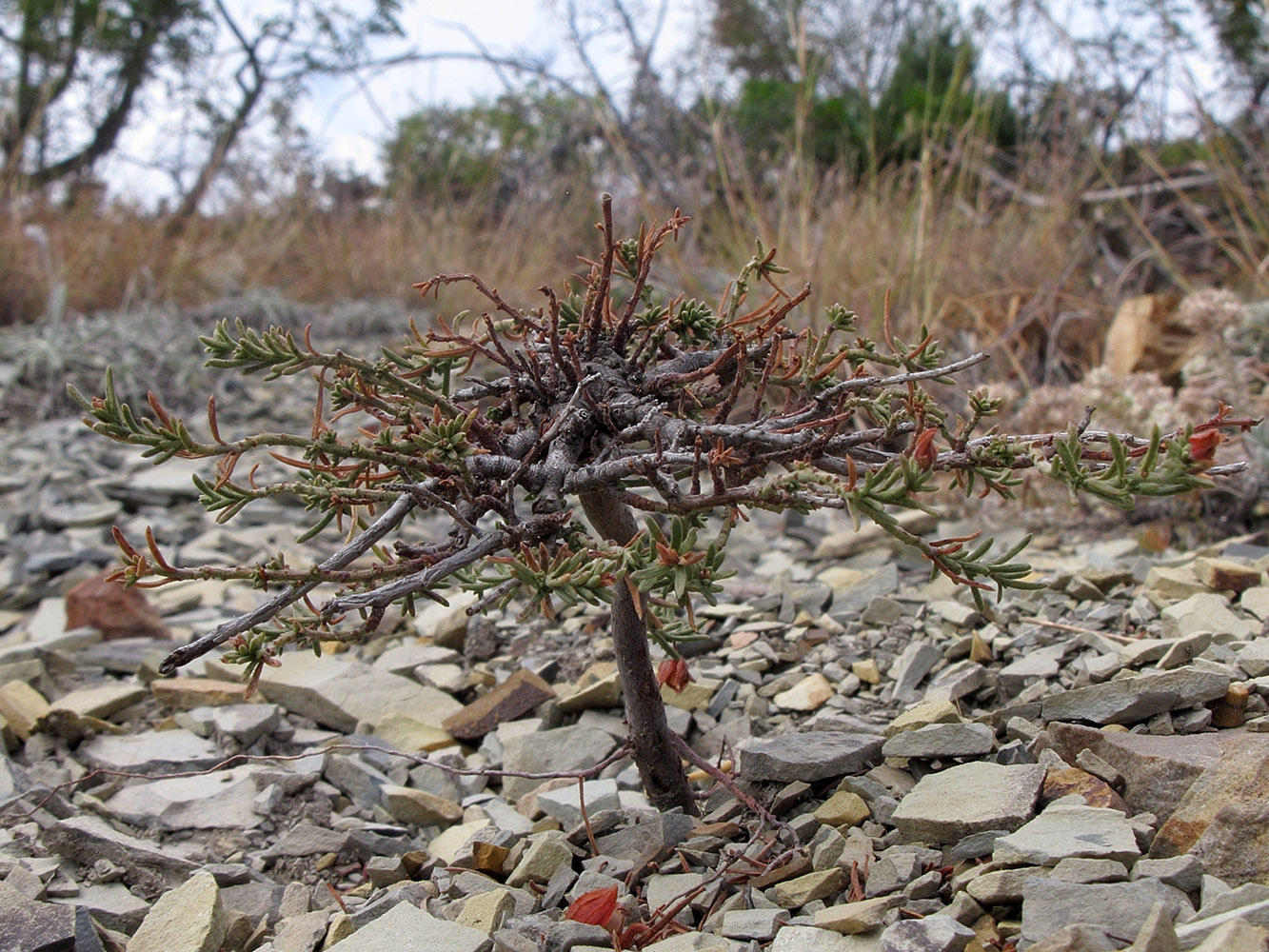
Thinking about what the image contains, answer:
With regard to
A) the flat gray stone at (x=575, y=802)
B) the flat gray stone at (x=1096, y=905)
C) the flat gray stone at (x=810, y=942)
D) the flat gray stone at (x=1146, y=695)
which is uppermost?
the flat gray stone at (x=1146, y=695)

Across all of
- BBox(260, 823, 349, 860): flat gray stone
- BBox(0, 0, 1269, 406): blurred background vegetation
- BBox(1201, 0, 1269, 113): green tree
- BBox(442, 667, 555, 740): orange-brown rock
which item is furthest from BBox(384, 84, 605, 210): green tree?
BBox(260, 823, 349, 860): flat gray stone

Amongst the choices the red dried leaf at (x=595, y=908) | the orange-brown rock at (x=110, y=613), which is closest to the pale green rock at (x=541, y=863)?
the red dried leaf at (x=595, y=908)

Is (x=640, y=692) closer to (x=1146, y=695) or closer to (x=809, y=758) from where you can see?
(x=809, y=758)

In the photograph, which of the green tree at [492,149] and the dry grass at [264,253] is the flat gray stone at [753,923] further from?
the green tree at [492,149]

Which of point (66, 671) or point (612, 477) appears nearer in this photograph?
point (612, 477)

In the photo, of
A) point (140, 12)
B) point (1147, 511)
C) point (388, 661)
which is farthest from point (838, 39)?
point (388, 661)

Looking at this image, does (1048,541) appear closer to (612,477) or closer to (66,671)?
(612,477)
